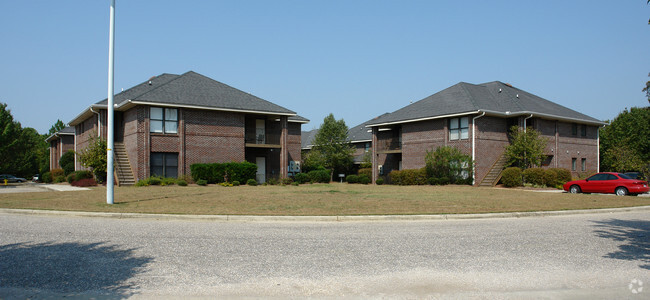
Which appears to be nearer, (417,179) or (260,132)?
(417,179)

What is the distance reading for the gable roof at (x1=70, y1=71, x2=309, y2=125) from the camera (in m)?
30.1

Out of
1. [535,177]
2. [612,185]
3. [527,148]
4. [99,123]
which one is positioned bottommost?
[612,185]

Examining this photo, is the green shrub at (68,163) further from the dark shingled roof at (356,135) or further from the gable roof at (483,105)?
the gable roof at (483,105)

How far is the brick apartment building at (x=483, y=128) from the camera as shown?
33.4 m

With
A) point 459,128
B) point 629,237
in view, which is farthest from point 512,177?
point 629,237

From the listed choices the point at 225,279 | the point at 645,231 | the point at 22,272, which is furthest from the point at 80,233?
the point at 645,231

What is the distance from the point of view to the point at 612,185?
2377 centimetres

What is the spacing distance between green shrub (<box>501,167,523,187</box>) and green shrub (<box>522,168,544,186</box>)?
548 mm

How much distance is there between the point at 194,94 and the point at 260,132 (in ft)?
20.0

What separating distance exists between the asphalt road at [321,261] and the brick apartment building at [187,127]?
18666mm

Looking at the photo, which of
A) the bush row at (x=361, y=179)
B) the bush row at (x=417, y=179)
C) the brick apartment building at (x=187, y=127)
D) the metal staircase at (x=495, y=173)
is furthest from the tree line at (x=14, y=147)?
the metal staircase at (x=495, y=173)

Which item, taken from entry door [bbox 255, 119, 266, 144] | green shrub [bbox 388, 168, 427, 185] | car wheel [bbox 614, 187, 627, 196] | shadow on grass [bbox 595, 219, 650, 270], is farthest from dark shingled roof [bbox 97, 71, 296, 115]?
shadow on grass [bbox 595, 219, 650, 270]

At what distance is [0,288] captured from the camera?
5.71m

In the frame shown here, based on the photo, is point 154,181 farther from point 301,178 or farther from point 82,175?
point 301,178
